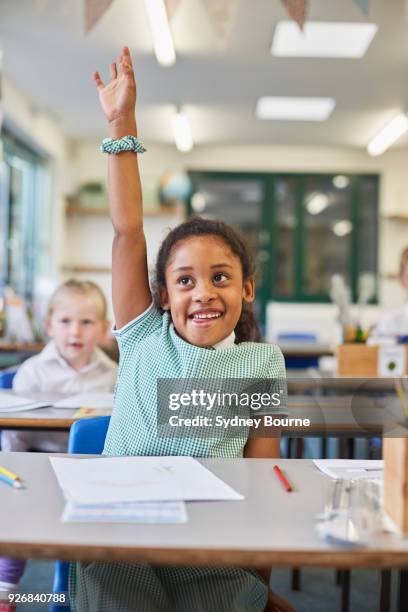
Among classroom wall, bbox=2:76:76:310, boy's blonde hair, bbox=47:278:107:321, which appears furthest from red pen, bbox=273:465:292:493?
classroom wall, bbox=2:76:76:310

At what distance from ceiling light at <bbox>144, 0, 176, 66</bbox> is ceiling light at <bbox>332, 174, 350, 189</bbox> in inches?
145

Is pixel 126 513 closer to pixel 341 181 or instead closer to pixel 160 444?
pixel 160 444

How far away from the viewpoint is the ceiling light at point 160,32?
4.34 meters

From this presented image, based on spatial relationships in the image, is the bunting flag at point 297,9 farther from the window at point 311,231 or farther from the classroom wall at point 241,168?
the window at point 311,231

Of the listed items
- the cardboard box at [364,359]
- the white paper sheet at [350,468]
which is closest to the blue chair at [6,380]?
the cardboard box at [364,359]

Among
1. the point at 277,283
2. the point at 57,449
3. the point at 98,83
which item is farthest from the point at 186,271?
the point at 277,283

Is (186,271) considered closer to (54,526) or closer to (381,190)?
(54,526)

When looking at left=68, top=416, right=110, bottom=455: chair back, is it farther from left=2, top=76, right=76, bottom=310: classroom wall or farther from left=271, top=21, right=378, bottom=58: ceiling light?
left=2, top=76, right=76, bottom=310: classroom wall

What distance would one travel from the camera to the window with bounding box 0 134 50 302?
674 cm

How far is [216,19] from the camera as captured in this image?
14.7ft

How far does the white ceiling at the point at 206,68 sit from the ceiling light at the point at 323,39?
3.3 inches

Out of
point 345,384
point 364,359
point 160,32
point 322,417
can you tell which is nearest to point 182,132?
point 160,32

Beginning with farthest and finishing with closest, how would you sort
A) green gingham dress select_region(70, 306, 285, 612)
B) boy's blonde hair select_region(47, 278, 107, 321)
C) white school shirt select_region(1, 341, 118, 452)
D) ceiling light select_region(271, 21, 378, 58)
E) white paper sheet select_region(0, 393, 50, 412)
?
Answer: 1. ceiling light select_region(271, 21, 378, 58)
2. boy's blonde hair select_region(47, 278, 107, 321)
3. white school shirt select_region(1, 341, 118, 452)
4. white paper sheet select_region(0, 393, 50, 412)
5. green gingham dress select_region(70, 306, 285, 612)

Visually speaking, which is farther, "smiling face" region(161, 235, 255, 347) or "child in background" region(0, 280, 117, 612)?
"child in background" region(0, 280, 117, 612)
